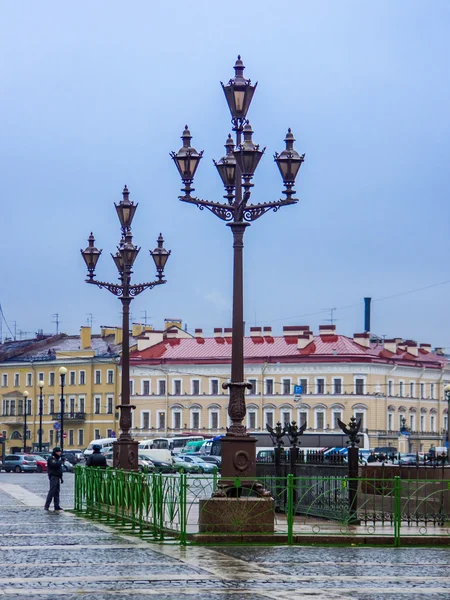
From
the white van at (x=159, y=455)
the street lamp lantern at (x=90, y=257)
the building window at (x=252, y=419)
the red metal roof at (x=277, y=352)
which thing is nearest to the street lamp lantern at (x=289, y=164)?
the street lamp lantern at (x=90, y=257)

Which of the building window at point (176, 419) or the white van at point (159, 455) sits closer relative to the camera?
the white van at point (159, 455)

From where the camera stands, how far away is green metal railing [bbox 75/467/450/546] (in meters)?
21.1

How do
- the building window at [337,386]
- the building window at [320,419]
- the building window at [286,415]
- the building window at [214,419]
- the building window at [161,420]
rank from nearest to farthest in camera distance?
the building window at [337,386], the building window at [320,419], the building window at [286,415], the building window at [214,419], the building window at [161,420]

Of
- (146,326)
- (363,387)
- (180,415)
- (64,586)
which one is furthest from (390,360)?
(64,586)

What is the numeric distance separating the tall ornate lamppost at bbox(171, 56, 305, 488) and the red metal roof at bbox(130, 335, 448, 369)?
84.7m

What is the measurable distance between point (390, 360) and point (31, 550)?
9118 cm

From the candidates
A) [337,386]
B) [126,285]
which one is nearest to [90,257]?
[126,285]

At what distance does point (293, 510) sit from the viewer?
22312 mm

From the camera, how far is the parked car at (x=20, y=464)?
81.4 metres

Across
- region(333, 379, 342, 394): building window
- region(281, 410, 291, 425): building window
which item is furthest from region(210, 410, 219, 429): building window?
region(333, 379, 342, 394): building window

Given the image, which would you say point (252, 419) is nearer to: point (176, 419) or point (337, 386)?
point (176, 419)

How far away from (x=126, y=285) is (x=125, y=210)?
6.11 ft

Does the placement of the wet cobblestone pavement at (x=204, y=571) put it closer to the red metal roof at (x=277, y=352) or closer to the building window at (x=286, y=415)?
the red metal roof at (x=277, y=352)

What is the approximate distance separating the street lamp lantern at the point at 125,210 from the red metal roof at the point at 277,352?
73.1m
